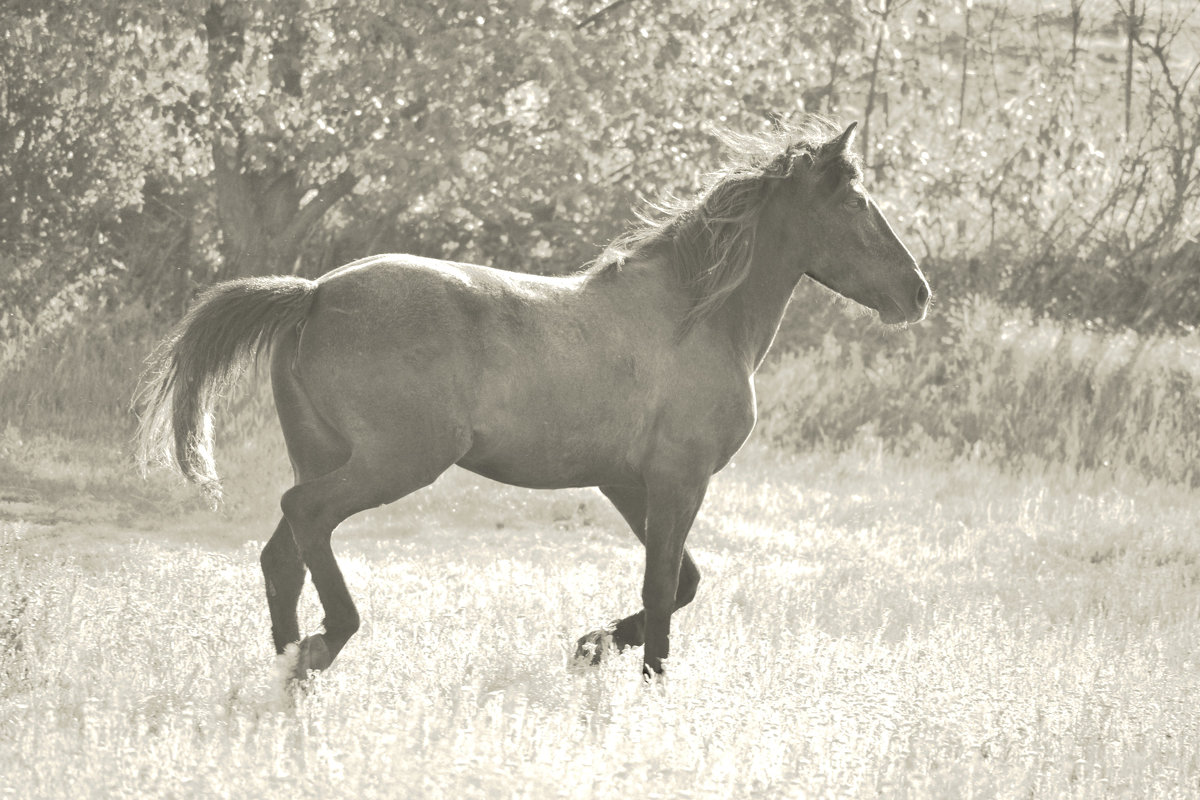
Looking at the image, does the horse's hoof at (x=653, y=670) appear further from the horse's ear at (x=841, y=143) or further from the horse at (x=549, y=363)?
the horse's ear at (x=841, y=143)

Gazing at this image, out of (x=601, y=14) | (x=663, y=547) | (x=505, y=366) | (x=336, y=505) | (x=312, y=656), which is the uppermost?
(x=601, y=14)

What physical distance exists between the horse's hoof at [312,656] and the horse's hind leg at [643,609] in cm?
132

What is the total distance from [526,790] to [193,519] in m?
6.90

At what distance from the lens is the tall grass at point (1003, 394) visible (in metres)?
Answer: 13.5

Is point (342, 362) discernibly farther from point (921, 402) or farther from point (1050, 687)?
point (921, 402)

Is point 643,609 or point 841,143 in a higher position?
point 841,143

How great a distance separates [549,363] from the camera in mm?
5605

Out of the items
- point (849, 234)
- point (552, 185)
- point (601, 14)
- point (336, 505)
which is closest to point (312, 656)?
point (336, 505)

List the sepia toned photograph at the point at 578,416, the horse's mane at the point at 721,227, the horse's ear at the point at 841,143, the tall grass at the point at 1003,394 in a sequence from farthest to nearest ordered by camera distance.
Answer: the tall grass at the point at 1003,394
the horse's mane at the point at 721,227
the horse's ear at the point at 841,143
the sepia toned photograph at the point at 578,416

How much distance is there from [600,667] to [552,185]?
8.56 metres

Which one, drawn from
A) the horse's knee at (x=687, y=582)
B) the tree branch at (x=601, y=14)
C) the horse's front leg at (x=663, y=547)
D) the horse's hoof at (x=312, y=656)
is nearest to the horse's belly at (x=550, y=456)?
the horse's front leg at (x=663, y=547)

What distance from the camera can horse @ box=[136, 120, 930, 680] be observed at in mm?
5301

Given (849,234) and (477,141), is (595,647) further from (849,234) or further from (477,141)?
(477,141)

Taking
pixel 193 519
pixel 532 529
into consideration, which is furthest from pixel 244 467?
pixel 532 529
